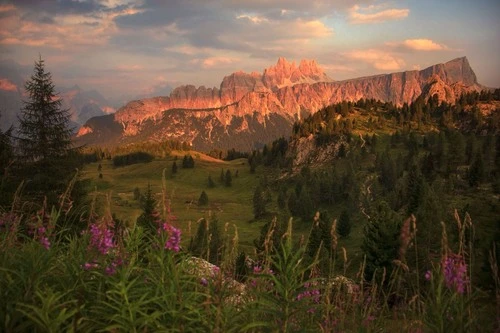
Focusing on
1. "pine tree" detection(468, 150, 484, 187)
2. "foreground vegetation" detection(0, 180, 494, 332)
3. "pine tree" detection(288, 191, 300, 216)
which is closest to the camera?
"foreground vegetation" detection(0, 180, 494, 332)

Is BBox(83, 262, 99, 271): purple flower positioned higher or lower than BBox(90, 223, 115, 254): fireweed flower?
lower

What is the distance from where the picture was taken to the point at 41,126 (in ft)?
117

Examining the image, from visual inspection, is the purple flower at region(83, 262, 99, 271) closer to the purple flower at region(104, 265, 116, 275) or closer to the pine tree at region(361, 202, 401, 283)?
the purple flower at region(104, 265, 116, 275)

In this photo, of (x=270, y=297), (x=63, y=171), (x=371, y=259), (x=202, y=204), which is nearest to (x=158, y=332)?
A: (x=270, y=297)

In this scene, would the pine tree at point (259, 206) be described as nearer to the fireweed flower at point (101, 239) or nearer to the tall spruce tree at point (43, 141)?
the tall spruce tree at point (43, 141)

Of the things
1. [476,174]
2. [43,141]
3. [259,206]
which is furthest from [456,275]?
[259,206]

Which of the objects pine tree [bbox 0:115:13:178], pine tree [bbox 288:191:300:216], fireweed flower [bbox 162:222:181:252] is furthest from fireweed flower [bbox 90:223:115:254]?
pine tree [bbox 288:191:300:216]

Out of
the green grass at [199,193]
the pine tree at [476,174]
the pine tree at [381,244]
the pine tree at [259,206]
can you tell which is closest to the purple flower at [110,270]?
the pine tree at [381,244]

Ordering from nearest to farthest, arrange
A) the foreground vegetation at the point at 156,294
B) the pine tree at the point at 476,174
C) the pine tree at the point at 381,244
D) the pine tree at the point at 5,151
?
the foreground vegetation at the point at 156,294 → the pine tree at the point at 5,151 → the pine tree at the point at 381,244 → the pine tree at the point at 476,174

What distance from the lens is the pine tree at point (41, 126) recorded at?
35.5 m

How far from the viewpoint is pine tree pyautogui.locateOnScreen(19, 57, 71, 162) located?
1396 inches

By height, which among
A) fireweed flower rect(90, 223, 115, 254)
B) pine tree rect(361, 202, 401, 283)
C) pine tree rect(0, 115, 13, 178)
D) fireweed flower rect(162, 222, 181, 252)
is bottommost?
pine tree rect(361, 202, 401, 283)

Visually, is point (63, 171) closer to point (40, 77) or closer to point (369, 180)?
point (40, 77)

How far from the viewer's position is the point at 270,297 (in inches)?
167
